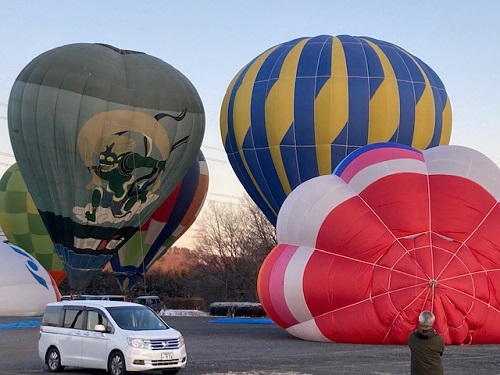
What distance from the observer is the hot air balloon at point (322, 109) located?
30828 millimetres

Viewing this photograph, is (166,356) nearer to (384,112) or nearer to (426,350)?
(426,350)

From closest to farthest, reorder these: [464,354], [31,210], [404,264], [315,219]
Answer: [464,354] < [404,264] < [315,219] < [31,210]

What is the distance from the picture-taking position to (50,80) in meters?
29.2

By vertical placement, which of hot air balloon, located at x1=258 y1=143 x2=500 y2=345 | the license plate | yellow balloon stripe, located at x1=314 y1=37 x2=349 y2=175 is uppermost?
yellow balloon stripe, located at x1=314 y1=37 x2=349 y2=175

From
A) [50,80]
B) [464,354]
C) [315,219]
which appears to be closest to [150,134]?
[50,80]

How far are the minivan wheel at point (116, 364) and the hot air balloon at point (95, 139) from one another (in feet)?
51.0

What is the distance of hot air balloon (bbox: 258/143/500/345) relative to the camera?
19.4 m

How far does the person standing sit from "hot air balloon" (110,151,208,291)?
28127mm

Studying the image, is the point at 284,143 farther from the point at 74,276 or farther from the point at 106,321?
the point at 106,321

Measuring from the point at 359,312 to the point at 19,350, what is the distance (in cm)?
681

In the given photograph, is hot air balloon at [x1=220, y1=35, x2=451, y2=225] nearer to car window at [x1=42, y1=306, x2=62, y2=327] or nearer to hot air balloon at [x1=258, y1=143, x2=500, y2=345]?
hot air balloon at [x1=258, y1=143, x2=500, y2=345]

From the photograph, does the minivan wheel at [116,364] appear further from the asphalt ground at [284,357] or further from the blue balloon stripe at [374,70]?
the blue balloon stripe at [374,70]

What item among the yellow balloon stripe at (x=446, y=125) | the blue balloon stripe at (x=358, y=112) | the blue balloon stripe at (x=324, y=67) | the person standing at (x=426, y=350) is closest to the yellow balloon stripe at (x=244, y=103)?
the blue balloon stripe at (x=324, y=67)

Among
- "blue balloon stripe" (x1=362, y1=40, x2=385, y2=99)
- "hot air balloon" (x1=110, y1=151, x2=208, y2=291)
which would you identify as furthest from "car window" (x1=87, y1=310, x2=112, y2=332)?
"hot air balloon" (x1=110, y1=151, x2=208, y2=291)
